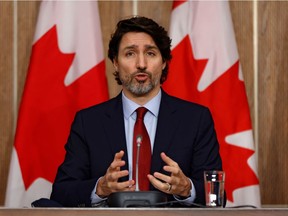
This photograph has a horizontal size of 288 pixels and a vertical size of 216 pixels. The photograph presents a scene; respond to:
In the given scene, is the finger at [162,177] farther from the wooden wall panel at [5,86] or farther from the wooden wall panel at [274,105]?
the wooden wall panel at [5,86]

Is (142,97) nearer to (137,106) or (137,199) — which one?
(137,106)

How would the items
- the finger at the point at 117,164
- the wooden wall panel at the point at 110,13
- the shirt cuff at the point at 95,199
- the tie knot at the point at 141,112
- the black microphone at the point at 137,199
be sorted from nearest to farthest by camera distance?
1. the black microphone at the point at 137,199
2. the finger at the point at 117,164
3. the shirt cuff at the point at 95,199
4. the tie knot at the point at 141,112
5. the wooden wall panel at the point at 110,13

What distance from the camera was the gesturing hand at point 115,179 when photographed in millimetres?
2332

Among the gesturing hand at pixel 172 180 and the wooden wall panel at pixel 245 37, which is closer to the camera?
the gesturing hand at pixel 172 180

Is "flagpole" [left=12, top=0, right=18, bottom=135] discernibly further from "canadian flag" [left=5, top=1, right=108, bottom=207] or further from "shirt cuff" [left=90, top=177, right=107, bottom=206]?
"shirt cuff" [left=90, top=177, right=107, bottom=206]

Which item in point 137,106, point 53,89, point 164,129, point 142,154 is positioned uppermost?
point 53,89

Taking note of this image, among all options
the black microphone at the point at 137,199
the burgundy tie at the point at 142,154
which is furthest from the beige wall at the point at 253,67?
the black microphone at the point at 137,199

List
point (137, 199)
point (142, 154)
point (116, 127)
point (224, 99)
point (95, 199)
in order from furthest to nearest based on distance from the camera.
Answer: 1. point (224, 99)
2. point (116, 127)
3. point (142, 154)
4. point (95, 199)
5. point (137, 199)

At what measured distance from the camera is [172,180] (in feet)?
7.76

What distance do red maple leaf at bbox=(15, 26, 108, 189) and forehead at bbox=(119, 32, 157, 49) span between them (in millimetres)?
706

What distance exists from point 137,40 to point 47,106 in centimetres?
86

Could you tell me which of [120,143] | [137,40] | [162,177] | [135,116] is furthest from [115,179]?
[137,40]

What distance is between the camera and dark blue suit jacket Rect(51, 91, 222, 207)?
9.08ft

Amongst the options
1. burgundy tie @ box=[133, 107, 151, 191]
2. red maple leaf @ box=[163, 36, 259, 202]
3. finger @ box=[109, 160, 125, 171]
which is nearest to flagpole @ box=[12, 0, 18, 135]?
red maple leaf @ box=[163, 36, 259, 202]
